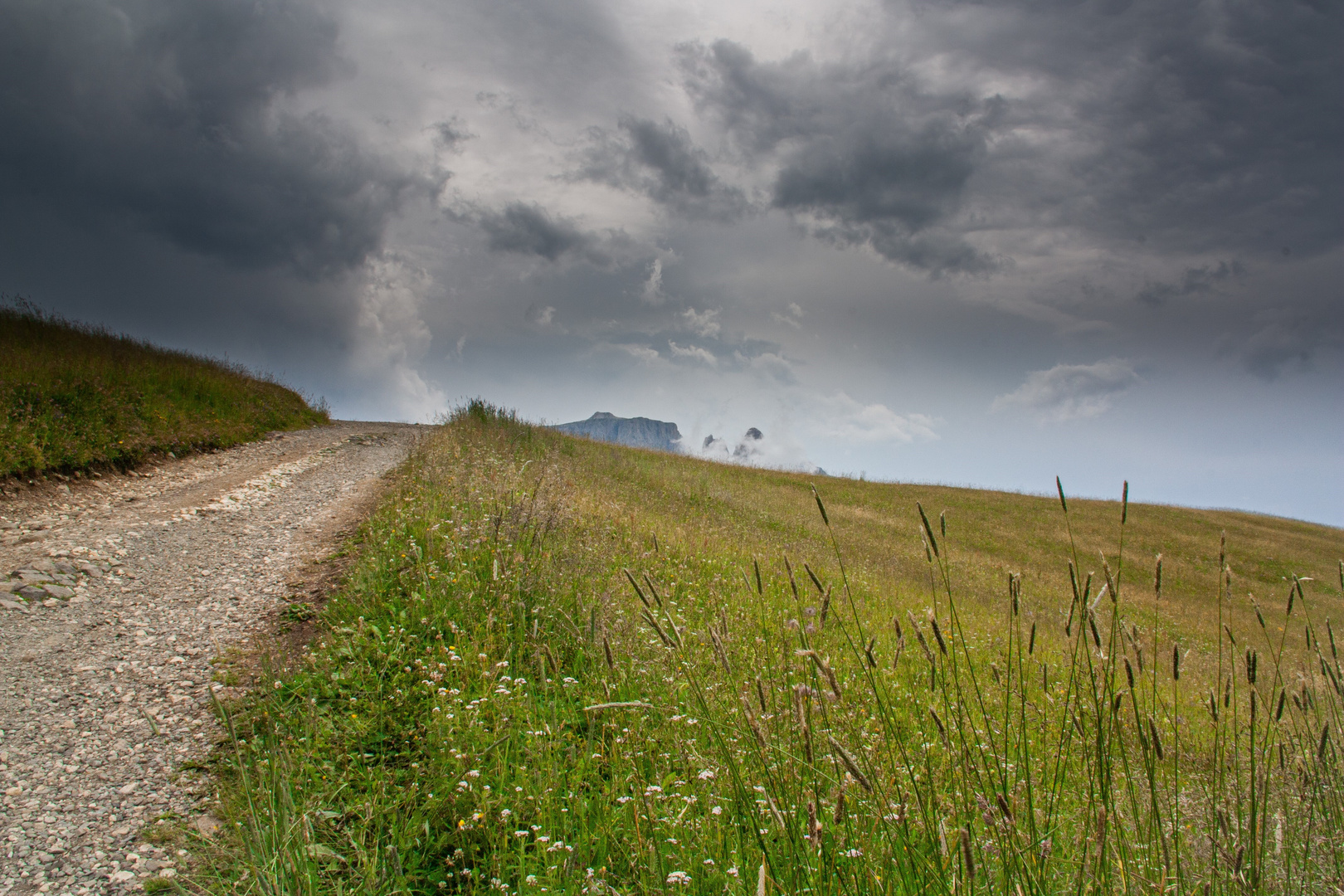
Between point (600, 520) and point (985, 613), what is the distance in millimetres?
9051

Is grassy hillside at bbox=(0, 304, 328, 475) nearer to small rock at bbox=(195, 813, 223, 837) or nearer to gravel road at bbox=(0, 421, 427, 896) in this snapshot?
gravel road at bbox=(0, 421, 427, 896)

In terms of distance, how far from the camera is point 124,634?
6.78 meters

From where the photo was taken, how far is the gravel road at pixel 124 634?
4270 millimetres

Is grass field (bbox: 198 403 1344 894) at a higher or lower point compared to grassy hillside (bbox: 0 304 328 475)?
lower

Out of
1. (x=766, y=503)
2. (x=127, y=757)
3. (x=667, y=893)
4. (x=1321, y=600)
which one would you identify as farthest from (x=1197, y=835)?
(x=1321, y=600)

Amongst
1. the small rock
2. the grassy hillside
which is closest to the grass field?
the small rock

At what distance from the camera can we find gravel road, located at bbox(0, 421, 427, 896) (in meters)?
4.27

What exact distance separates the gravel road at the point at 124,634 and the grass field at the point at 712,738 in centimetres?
68

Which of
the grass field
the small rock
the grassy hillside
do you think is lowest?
the small rock

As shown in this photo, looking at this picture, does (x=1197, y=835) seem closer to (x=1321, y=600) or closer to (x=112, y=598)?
(x=112, y=598)

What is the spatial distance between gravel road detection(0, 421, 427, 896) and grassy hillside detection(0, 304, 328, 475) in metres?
0.71

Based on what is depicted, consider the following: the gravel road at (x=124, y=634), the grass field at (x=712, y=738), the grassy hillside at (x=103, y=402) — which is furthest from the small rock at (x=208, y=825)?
the grassy hillside at (x=103, y=402)

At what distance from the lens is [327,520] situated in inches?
419

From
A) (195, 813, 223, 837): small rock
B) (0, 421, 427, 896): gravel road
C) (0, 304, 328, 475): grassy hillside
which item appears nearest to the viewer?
(195, 813, 223, 837): small rock
